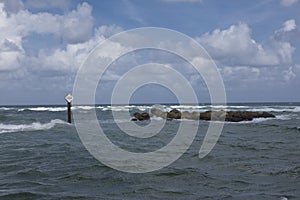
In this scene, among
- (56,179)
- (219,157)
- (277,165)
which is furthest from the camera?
(219,157)

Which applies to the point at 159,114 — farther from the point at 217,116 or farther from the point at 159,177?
the point at 159,177

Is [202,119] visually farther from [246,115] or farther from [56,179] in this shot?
[56,179]

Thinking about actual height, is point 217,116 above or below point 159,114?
below

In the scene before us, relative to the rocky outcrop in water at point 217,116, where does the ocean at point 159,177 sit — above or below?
below

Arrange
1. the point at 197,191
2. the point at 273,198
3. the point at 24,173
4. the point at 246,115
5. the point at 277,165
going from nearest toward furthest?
the point at 273,198 < the point at 197,191 < the point at 24,173 < the point at 277,165 < the point at 246,115

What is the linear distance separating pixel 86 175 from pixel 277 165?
5381 mm

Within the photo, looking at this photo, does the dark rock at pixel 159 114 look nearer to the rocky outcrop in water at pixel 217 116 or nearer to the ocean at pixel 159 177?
the rocky outcrop in water at pixel 217 116

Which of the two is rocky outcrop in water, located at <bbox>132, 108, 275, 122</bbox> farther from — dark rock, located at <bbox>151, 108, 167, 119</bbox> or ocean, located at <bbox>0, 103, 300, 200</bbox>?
ocean, located at <bbox>0, 103, 300, 200</bbox>

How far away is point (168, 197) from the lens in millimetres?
7469

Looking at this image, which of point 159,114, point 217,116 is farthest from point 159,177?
point 159,114

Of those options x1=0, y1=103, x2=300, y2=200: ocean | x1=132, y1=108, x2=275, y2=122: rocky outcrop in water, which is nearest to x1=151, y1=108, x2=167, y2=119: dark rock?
x1=132, y1=108, x2=275, y2=122: rocky outcrop in water

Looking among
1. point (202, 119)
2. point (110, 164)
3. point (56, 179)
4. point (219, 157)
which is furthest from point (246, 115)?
point (56, 179)

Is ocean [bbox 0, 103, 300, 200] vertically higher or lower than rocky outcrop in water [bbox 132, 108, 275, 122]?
lower

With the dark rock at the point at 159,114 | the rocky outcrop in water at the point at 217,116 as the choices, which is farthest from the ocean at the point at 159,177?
the dark rock at the point at 159,114
